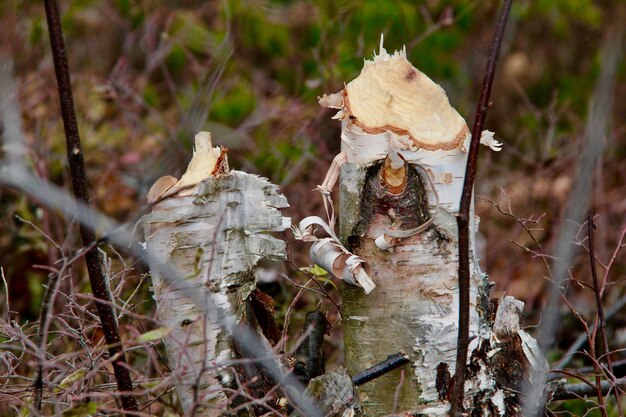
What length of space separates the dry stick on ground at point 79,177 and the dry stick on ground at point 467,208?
70cm

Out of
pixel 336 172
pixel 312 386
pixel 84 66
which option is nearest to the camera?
pixel 312 386

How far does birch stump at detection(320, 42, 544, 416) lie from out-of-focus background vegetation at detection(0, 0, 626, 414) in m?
1.08

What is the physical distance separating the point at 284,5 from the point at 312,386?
15.4 ft

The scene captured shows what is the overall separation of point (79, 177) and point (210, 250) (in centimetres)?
38

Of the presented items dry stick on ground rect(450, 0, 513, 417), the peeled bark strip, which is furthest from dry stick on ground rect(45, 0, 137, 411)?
dry stick on ground rect(450, 0, 513, 417)

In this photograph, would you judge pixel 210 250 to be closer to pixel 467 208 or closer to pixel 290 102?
pixel 467 208

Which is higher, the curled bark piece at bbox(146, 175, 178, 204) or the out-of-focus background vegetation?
the out-of-focus background vegetation

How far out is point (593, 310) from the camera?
3.73m

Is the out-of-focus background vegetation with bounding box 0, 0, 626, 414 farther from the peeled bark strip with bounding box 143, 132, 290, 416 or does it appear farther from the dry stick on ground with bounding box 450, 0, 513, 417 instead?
the dry stick on ground with bounding box 450, 0, 513, 417

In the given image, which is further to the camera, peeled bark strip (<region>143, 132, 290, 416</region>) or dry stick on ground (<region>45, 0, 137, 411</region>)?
peeled bark strip (<region>143, 132, 290, 416</region>)

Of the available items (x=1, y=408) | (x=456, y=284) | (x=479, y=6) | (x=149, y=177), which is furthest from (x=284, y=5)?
(x=456, y=284)

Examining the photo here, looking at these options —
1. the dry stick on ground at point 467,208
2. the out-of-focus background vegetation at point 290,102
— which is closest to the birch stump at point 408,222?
the dry stick on ground at point 467,208

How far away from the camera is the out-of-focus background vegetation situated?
3.93 m

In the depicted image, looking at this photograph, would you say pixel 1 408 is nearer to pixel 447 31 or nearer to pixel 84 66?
pixel 447 31
